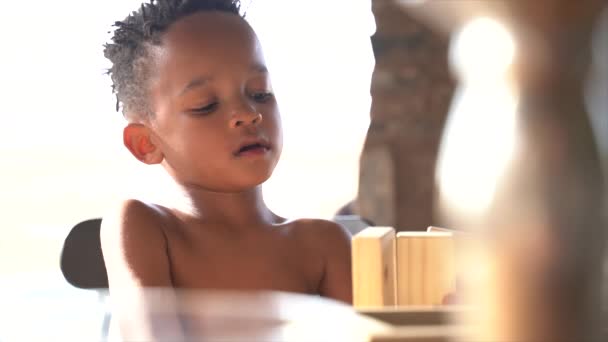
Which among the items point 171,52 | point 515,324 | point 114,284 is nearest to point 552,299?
point 515,324

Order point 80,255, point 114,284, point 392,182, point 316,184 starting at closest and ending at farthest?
point 114,284
point 80,255
point 392,182
point 316,184

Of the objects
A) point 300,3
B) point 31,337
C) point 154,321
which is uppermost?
point 300,3

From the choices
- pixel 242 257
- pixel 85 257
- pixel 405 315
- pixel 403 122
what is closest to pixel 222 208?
pixel 242 257

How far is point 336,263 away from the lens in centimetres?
73

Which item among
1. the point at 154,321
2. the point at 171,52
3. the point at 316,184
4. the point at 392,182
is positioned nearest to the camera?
the point at 154,321

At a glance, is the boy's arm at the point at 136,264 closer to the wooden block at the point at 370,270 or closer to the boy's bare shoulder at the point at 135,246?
the boy's bare shoulder at the point at 135,246

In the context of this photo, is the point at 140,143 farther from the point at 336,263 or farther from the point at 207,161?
the point at 336,263

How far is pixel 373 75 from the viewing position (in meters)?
2.90

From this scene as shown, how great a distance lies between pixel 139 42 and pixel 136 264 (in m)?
0.24

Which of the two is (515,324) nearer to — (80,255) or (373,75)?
(80,255)

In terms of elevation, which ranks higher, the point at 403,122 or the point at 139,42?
the point at 403,122

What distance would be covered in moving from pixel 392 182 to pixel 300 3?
97 cm

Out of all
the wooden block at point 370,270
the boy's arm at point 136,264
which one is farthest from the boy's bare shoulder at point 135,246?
the wooden block at point 370,270

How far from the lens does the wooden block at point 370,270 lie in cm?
38
